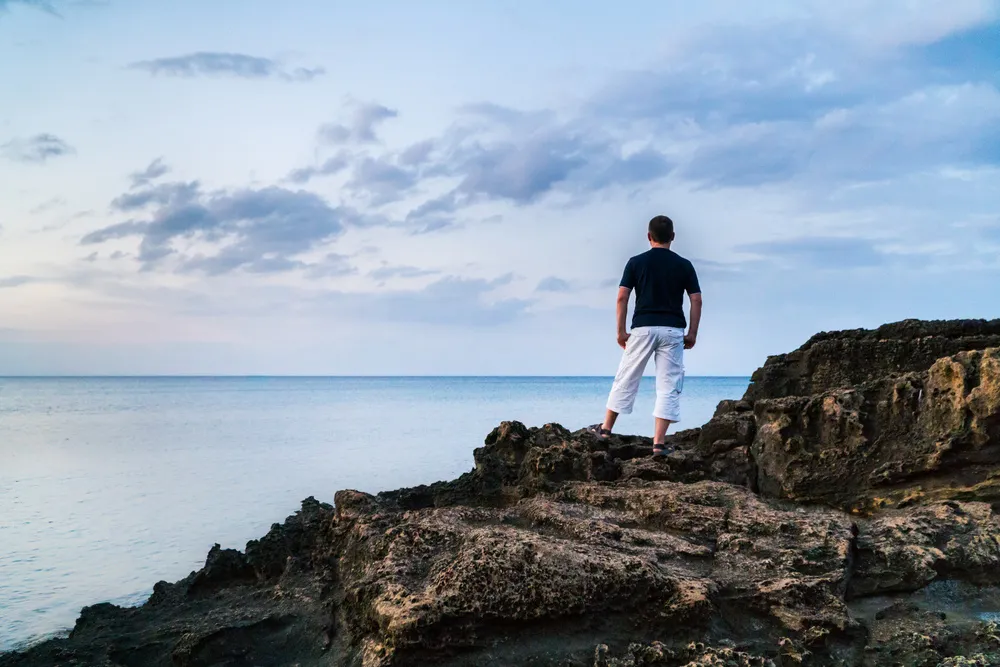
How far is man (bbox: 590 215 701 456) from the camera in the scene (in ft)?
21.4

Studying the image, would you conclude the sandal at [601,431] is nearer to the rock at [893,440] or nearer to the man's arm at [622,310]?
the man's arm at [622,310]

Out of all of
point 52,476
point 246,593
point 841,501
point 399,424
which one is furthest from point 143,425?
point 841,501

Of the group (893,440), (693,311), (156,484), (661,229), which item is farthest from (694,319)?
(156,484)

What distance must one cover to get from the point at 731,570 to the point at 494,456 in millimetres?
2516

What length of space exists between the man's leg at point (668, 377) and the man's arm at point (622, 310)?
1.17 ft

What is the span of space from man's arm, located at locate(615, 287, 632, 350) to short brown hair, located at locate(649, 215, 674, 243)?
1.85 feet

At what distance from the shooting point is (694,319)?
22.1ft

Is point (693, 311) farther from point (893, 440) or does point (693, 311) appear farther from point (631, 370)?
point (893, 440)

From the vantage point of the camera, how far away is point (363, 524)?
4.99 metres

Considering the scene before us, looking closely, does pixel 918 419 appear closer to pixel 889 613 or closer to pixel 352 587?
pixel 889 613

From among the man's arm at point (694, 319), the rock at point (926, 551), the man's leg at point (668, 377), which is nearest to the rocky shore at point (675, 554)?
the rock at point (926, 551)

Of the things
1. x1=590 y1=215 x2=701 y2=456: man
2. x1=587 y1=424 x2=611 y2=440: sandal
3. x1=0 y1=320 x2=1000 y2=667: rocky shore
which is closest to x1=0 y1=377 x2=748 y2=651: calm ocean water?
x1=0 y1=320 x2=1000 y2=667: rocky shore

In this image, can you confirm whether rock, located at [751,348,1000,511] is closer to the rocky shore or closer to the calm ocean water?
the rocky shore

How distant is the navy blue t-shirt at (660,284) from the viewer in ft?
21.5
